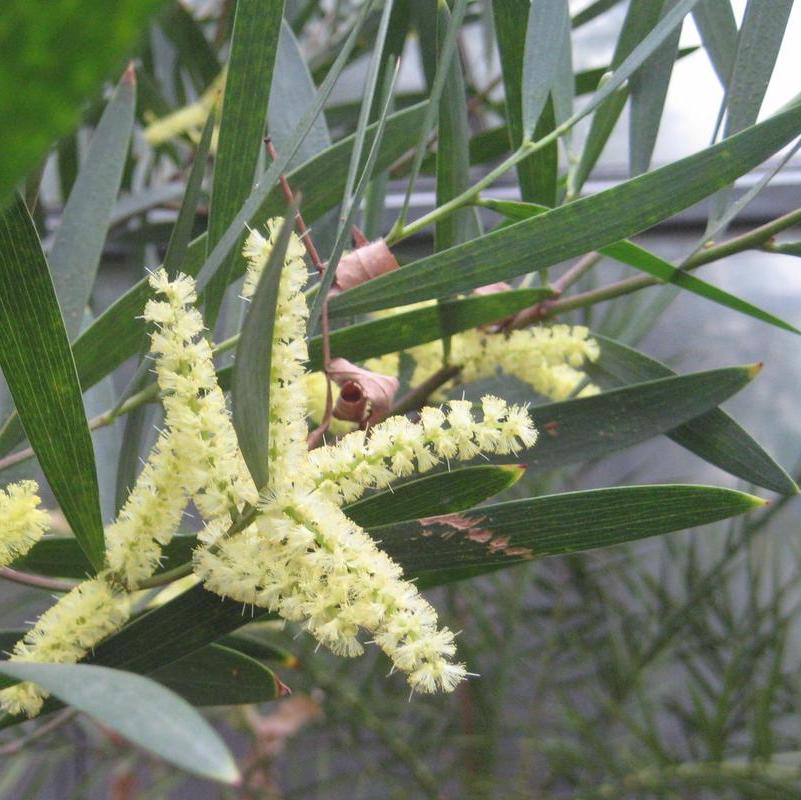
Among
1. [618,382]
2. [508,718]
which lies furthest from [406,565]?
[508,718]

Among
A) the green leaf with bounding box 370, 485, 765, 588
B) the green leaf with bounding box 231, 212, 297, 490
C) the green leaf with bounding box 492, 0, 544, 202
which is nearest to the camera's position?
the green leaf with bounding box 231, 212, 297, 490

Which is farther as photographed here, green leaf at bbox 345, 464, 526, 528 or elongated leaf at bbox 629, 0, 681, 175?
elongated leaf at bbox 629, 0, 681, 175

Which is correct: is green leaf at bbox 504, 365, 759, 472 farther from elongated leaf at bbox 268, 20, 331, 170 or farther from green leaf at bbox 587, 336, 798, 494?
elongated leaf at bbox 268, 20, 331, 170

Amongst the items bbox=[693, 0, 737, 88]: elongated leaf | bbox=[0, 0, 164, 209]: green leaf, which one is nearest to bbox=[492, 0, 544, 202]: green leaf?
bbox=[693, 0, 737, 88]: elongated leaf

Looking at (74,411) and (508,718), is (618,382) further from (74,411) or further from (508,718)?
(508,718)

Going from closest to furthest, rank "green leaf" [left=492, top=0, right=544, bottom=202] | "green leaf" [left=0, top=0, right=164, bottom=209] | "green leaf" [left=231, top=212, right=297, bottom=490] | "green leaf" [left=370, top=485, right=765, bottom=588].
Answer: "green leaf" [left=0, top=0, right=164, bottom=209] → "green leaf" [left=231, top=212, right=297, bottom=490] → "green leaf" [left=370, top=485, right=765, bottom=588] → "green leaf" [left=492, top=0, right=544, bottom=202]

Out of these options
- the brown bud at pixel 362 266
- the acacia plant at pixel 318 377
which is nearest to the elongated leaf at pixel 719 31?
the acacia plant at pixel 318 377

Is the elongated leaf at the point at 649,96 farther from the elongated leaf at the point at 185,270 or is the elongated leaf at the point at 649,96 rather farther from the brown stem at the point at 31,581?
the brown stem at the point at 31,581

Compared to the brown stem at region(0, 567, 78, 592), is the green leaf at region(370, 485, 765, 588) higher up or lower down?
lower down
